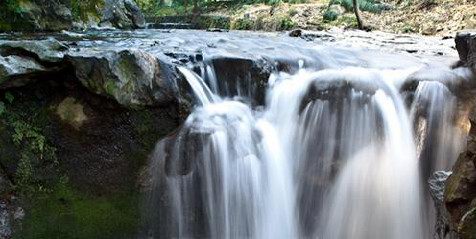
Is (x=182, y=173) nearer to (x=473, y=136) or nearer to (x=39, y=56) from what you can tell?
(x=39, y=56)

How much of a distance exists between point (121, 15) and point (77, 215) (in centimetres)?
1233

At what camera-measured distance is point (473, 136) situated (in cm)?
361

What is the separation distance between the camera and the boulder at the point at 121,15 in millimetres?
14984

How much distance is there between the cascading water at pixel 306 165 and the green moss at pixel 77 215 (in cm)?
28

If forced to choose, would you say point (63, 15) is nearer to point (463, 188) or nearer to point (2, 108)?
point (2, 108)

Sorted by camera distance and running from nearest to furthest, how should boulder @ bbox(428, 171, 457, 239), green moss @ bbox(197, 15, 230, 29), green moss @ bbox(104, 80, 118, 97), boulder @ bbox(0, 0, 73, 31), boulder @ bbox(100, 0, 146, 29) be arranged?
1. boulder @ bbox(428, 171, 457, 239)
2. green moss @ bbox(104, 80, 118, 97)
3. boulder @ bbox(0, 0, 73, 31)
4. boulder @ bbox(100, 0, 146, 29)
5. green moss @ bbox(197, 15, 230, 29)

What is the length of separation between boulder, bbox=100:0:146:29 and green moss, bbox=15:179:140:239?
10379 mm

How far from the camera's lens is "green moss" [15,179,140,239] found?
182 inches

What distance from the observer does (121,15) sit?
631 inches

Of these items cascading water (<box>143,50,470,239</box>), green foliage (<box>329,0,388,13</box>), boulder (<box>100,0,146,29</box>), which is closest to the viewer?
cascading water (<box>143,50,470,239</box>)

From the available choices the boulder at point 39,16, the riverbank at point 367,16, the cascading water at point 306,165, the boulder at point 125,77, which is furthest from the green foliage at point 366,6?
the boulder at point 125,77

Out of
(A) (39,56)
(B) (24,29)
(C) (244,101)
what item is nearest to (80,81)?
(A) (39,56)

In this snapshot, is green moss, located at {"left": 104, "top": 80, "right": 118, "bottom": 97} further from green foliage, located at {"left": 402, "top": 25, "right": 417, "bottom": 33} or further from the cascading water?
green foliage, located at {"left": 402, "top": 25, "right": 417, "bottom": 33}

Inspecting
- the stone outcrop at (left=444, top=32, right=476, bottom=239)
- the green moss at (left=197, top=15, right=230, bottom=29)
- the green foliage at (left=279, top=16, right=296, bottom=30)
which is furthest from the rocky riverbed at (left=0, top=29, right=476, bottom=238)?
the green moss at (left=197, top=15, right=230, bottom=29)
